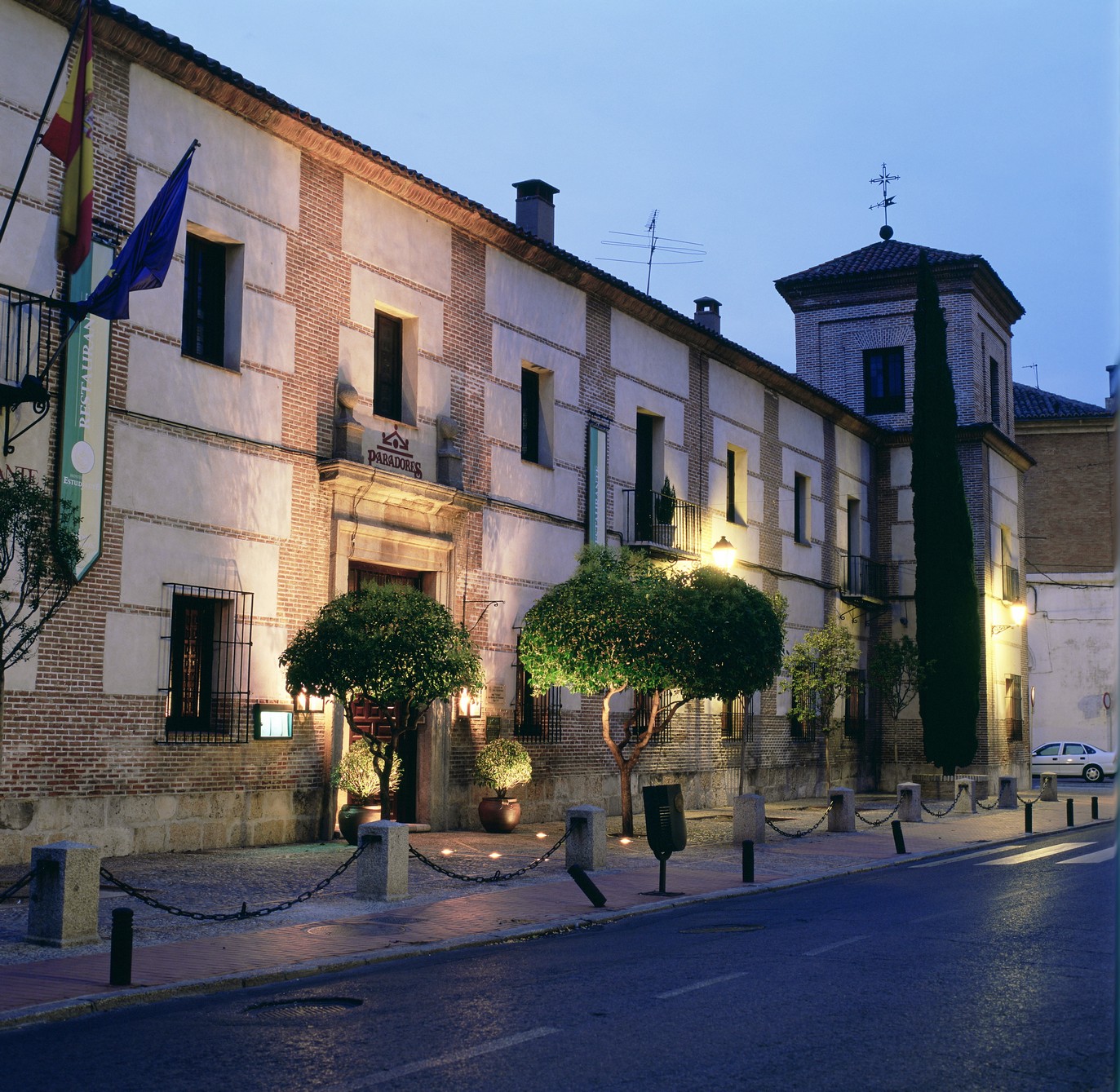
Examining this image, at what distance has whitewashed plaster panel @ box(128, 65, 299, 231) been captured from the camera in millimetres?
15578

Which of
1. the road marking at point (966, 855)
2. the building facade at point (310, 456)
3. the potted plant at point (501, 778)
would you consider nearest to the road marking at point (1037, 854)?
the road marking at point (966, 855)

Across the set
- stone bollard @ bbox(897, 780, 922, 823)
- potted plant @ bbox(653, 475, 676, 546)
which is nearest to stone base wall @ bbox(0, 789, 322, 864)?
potted plant @ bbox(653, 475, 676, 546)

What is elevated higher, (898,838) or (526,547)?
(526,547)

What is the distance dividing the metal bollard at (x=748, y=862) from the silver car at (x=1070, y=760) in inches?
1243

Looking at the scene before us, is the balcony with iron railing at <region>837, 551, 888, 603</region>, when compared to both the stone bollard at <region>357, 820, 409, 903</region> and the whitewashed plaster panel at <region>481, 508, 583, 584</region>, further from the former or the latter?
the stone bollard at <region>357, 820, 409, 903</region>

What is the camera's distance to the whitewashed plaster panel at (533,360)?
69.9 ft

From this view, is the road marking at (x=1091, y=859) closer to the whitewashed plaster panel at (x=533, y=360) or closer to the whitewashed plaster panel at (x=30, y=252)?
the whitewashed plaster panel at (x=533, y=360)

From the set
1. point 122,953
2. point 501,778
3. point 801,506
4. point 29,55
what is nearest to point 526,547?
point 501,778

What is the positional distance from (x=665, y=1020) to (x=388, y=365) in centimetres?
1334

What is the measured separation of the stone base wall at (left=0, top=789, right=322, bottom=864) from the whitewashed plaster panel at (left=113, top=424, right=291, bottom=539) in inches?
125

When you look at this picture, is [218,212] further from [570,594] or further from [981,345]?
[981,345]

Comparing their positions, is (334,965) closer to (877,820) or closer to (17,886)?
(17,886)

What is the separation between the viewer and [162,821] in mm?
15148

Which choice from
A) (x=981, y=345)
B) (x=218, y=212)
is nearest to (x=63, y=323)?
(x=218, y=212)
